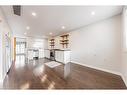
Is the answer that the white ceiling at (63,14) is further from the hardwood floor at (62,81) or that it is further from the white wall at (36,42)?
the white wall at (36,42)

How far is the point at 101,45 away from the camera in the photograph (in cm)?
459

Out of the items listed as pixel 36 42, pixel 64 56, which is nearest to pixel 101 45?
pixel 64 56

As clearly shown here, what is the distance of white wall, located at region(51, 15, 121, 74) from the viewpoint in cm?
394

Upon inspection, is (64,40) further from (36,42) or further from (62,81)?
(62,81)

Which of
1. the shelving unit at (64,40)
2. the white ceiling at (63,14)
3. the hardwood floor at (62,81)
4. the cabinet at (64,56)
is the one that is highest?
the white ceiling at (63,14)

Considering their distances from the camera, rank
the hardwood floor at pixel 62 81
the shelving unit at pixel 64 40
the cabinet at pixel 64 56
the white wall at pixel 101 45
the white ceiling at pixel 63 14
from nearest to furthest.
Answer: the hardwood floor at pixel 62 81 < the white ceiling at pixel 63 14 < the white wall at pixel 101 45 < the cabinet at pixel 64 56 < the shelving unit at pixel 64 40

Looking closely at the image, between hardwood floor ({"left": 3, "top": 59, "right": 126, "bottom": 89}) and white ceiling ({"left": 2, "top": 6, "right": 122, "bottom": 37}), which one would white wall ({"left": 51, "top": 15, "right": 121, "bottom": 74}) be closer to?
white ceiling ({"left": 2, "top": 6, "right": 122, "bottom": 37})

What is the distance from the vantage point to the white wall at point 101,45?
3936 mm

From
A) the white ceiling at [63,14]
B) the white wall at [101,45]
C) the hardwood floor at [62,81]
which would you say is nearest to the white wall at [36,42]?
the white ceiling at [63,14]

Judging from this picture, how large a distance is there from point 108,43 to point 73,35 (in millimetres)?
3111

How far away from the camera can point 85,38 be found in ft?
18.9

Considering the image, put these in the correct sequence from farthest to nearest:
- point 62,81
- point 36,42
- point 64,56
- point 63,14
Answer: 1. point 36,42
2. point 64,56
3. point 63,14
4. point 62,81

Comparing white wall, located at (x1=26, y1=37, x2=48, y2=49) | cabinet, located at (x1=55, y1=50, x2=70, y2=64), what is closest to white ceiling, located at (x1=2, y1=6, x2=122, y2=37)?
cabinet, located at (x1=55, y1=50, x2=70, y2=64)
